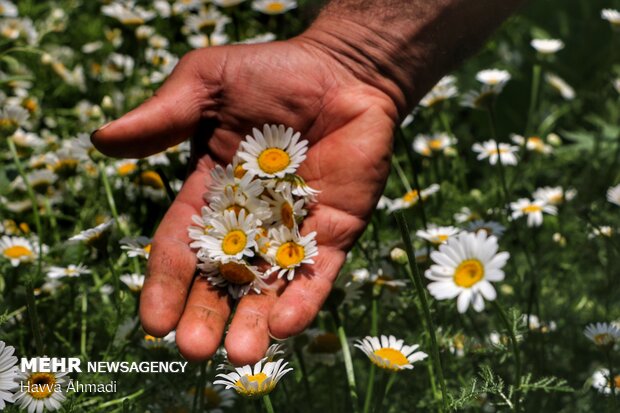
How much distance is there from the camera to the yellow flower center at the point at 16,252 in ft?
6.36

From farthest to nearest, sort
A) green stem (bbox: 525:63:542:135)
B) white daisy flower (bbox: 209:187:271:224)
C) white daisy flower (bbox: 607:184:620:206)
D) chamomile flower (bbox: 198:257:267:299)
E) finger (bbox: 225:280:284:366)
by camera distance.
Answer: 1. green stem (bbox: 525:63:542:135)
2. white daisy flower (bbox: 607:184:620:206)
3. white daisy flower (bbox: 209:187:271:224)
4. chamomile flower (bbox: 198:257:267:299)
5. finger (bbox: 225:280:284:366)

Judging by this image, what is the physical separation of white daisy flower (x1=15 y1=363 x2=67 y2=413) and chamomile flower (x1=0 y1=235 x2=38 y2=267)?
0.52 meters

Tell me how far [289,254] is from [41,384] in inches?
20.8

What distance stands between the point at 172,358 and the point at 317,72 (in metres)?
0.74

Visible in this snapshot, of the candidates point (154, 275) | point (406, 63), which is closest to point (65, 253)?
point (154, 275)

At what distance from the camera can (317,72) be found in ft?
6.40

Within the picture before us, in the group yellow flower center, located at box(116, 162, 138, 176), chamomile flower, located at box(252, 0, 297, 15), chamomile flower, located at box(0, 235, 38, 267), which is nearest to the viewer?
chamomile flower, located at box(0, 235, 38, 267)

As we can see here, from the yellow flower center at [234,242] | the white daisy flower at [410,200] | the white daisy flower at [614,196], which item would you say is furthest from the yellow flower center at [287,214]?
the white daisy flower at [614,196]

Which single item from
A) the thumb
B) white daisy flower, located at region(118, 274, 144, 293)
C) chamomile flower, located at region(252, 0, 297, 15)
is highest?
the thumb

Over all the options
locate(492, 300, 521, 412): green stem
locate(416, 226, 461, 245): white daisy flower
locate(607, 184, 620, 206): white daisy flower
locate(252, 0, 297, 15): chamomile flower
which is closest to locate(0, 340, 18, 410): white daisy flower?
locate(492, 300, 521, 412): green stem

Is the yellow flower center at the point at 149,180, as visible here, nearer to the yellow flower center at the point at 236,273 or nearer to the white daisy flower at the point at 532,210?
the yellow flower center at the point at 236,273

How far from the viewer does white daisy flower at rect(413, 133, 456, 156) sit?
8.48ft

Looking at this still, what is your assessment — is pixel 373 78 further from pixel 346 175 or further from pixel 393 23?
pixel 346 175

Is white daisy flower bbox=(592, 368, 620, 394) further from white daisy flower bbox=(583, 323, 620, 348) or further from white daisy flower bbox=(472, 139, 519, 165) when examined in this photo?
white daisy flower bbox=(472, 139, 519, 165)
